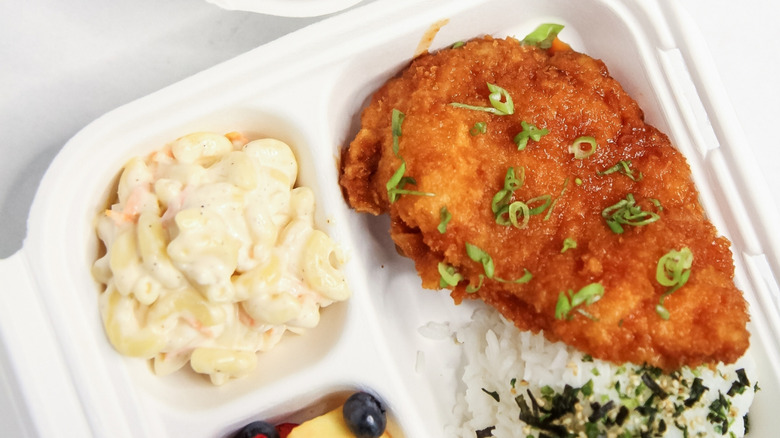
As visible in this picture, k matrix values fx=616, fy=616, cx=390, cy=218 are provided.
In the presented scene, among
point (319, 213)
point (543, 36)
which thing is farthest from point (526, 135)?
point (319, 213)

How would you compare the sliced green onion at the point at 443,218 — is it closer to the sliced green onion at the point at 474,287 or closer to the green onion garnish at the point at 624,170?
the sliced green onion at the point at 474,287

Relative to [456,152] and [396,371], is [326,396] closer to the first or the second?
[396,371]

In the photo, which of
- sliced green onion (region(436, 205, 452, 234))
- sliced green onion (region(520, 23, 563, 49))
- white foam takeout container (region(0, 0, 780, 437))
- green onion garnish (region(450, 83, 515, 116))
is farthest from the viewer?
sliced green onion (region(520, 23, 563, 49))

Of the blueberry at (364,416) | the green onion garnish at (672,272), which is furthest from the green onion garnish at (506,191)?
the blueberry at (364,416)

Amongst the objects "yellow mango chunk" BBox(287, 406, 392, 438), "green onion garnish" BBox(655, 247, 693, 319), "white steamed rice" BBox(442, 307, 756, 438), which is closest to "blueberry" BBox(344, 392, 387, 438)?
"yellow mango chunk" BBox(287, 406, 392, 438)

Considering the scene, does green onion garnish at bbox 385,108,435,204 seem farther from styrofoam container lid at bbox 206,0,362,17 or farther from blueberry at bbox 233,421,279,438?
blueberry at bbox 233,421,279,438

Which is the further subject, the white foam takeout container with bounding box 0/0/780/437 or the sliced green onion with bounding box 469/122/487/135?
the sliced green onion with bounding box 469/122/487/135
